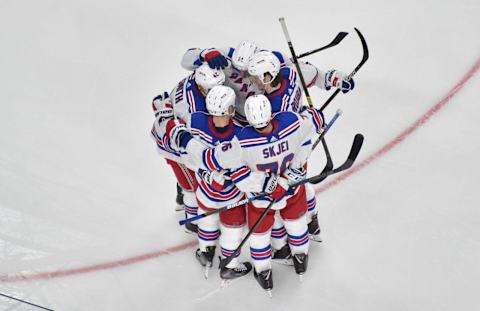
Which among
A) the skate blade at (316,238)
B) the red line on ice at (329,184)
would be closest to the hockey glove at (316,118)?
the skate blade at (316,238)

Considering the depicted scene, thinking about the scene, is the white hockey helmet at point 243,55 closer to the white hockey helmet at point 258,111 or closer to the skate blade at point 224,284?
the white hockey helmet at point 258,111

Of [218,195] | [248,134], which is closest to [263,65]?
[248,134]

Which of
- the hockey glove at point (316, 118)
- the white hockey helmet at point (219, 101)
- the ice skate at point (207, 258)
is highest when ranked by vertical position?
the white hockey helmet at point (219, 101)

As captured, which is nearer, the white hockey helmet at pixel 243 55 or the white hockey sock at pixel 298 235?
the white hockey helmet at pixel 243 55

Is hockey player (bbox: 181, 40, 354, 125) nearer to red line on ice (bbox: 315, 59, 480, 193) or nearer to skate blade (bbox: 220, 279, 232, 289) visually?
red line on ice (bbox: 315, 59, 480, 193)

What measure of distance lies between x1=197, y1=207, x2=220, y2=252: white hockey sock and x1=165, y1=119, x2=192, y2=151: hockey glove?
1.53 ft

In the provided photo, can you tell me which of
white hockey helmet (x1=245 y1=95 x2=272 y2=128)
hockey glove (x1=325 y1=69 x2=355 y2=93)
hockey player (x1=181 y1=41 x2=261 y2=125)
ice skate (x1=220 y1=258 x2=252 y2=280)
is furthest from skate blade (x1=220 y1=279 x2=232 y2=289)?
hockey glove (x1=325 y1=69 x2=355 y2=93)

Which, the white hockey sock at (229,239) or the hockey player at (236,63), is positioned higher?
the hockey player at (236,63)

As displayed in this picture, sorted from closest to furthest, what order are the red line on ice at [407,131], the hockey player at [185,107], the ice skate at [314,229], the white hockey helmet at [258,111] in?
the white hockey helmet at [258,111] → the hockey player at [185,107] → the ice skate at [314,229] → the red line on ice at [407,131]

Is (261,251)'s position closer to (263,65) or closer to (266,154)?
(266,154)

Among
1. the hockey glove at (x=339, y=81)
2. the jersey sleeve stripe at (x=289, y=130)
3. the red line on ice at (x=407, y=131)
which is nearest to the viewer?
the jersey sleeve stripe at (x=289, y=130)

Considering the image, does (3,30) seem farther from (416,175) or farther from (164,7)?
(416,175)

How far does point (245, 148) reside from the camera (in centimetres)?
303

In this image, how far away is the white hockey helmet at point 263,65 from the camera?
323cm
